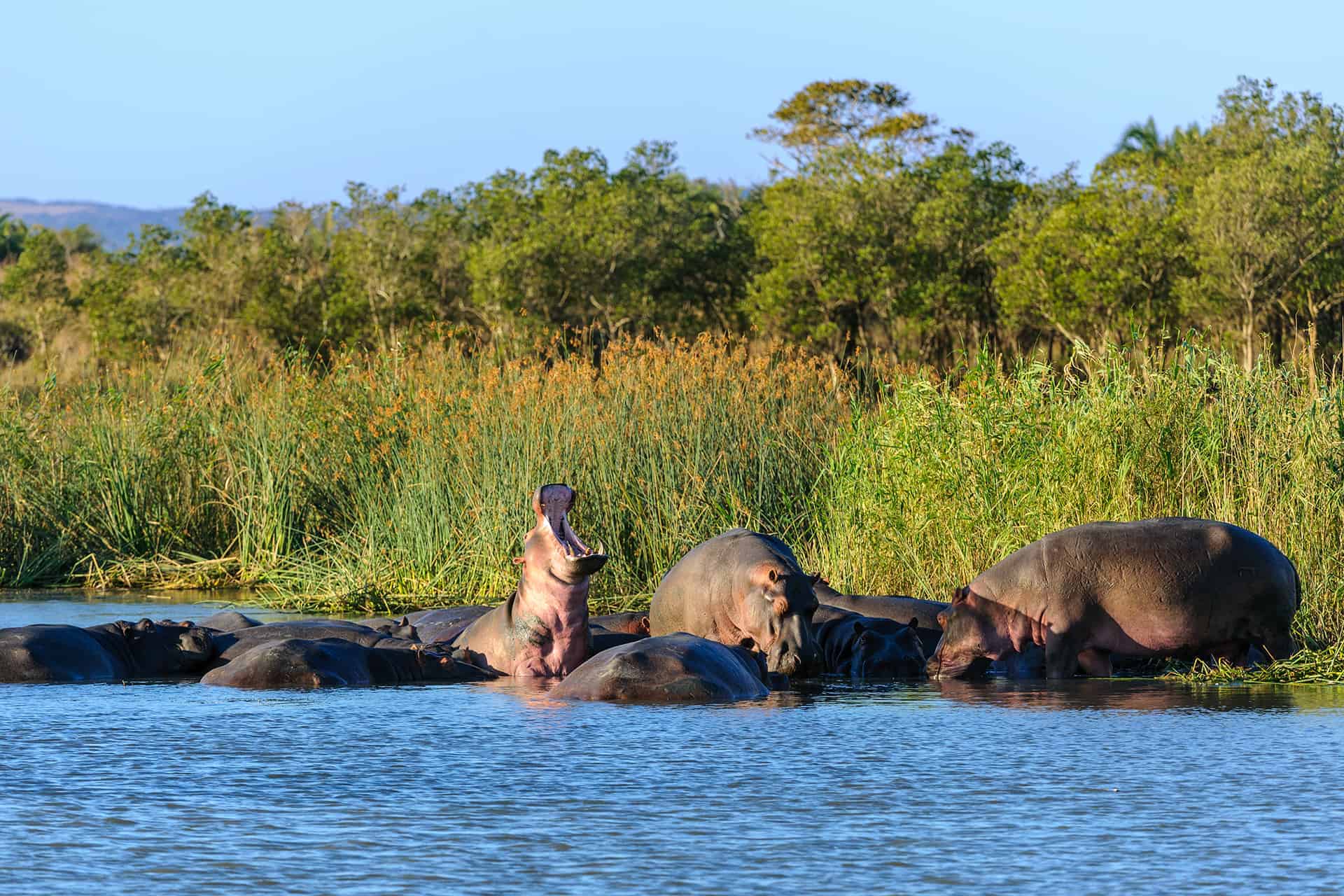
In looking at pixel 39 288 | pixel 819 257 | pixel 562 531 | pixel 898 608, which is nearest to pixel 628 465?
pixel 898 608

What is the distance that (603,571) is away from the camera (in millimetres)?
12281

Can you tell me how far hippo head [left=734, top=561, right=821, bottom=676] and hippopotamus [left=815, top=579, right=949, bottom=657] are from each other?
68cm

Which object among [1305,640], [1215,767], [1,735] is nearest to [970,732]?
[1215,767]

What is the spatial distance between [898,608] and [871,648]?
2.59ft

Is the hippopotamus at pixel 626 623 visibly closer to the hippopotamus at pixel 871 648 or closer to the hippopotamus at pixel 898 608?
the hippopotamus at pixel 898 608

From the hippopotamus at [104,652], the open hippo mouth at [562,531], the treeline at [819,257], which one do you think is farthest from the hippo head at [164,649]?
the treeline at [819,257]

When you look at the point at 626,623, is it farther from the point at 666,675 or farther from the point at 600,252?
the point at 600,252

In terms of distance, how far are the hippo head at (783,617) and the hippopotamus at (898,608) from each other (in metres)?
0.68

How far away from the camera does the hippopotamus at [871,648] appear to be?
28.9 ft

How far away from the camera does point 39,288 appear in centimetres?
4250

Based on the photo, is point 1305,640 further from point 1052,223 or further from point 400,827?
point 1052,223

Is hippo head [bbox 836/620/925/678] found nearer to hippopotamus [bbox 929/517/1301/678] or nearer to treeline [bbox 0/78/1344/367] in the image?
hippopotamus [bbox 929/517/1301/678]

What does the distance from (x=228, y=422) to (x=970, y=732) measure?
9.45m

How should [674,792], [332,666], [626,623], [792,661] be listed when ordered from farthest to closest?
[626,623], [792,661], [332,666], [674,792]
